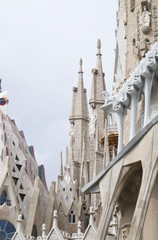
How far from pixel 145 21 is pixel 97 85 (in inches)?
602

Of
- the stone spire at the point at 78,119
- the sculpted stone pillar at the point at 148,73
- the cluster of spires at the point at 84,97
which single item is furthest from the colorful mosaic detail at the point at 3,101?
the sculpted stone pillar at the point at 148,73

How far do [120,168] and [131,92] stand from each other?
7.61 feet

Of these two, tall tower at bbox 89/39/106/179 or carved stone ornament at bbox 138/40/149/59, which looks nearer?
carved stone ornament at bbox 138/40/149/59

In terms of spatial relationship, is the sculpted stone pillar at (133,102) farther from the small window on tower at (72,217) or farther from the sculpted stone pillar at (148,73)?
the small window on tower at (72,217)

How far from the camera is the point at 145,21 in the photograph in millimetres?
15305

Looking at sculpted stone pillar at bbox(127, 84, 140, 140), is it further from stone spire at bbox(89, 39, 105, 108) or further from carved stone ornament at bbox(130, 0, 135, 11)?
stone spire at bbox(89, 39, 105, 108)

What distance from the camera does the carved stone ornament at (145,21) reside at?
15238 mm

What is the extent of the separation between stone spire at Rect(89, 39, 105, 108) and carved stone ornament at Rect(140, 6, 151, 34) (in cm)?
1440

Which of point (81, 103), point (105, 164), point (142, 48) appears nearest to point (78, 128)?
point (81, 103)

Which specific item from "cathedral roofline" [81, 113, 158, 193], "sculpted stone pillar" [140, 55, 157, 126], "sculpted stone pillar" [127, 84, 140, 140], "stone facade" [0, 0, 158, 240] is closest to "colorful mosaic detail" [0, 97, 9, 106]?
"stone facade" [0, 0, 158, 240]

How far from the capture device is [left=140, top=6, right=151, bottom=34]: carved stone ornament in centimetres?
1524

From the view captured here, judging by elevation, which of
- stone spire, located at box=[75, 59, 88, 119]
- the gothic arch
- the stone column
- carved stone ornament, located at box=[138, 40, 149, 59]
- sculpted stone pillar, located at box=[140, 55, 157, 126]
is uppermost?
stone spire, located at box=[75, 59, 88, 119]

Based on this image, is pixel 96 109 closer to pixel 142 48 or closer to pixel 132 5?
pixel 132 5

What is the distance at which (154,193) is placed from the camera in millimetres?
11266
